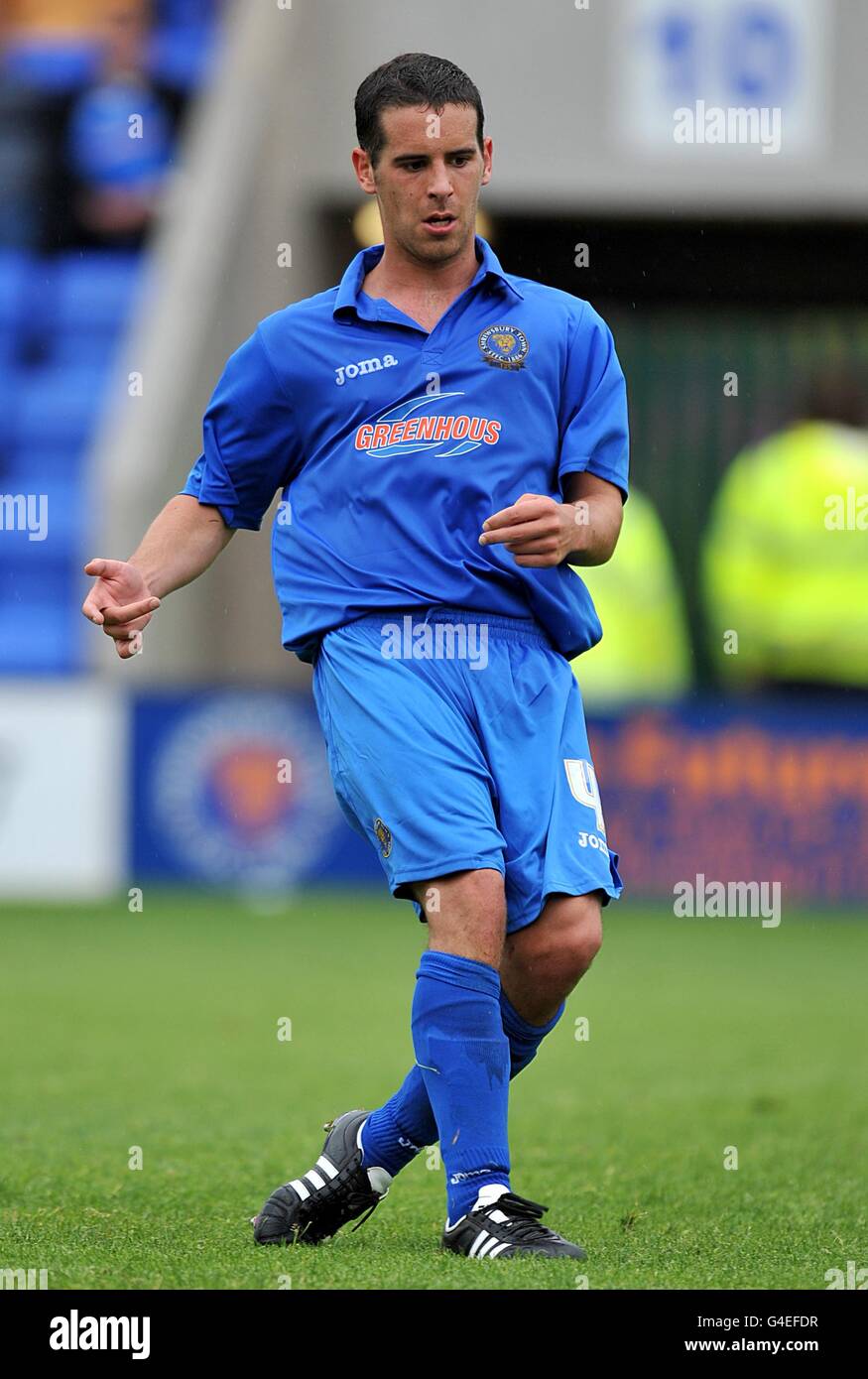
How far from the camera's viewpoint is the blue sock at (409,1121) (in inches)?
183

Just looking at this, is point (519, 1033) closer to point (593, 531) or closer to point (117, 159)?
point (593, 531)

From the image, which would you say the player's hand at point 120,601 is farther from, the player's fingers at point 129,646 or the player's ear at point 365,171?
the player's ear at point 365,171

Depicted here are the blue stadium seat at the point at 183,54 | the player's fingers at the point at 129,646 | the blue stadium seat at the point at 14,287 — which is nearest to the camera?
the player's fingers at the point at 129,646

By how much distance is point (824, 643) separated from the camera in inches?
616

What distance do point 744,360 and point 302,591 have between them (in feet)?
47.0

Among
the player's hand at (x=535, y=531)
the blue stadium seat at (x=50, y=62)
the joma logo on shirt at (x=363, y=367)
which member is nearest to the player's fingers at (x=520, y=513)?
the player's hand at (x=535, y=531)

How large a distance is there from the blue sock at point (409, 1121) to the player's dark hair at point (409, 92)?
5.56 feet

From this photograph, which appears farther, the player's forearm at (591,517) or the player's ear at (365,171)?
the player's ear at (365,171)

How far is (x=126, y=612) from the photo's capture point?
4.46m

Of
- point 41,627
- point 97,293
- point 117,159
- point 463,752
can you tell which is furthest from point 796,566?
point 463,752

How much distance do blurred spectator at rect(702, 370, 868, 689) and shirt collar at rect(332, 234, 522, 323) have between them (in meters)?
11.0

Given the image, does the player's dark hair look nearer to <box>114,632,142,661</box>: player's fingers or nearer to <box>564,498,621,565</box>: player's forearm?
<box>564,498,621,565</box>: player's forearm

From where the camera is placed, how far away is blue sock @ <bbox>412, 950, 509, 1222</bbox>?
4.30 meters
